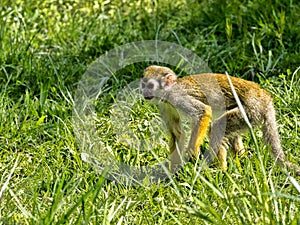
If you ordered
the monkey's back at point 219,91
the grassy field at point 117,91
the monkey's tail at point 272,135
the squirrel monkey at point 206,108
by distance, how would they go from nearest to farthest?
the grassy field at point 117,91, the monkey's tail at point 272,135, the squirrel monkey at point 206,108, the monkey's back at point 219,91

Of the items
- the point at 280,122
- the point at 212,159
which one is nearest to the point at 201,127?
the point at 212,159

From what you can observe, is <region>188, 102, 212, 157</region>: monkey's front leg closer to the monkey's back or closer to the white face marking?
the monkey's back

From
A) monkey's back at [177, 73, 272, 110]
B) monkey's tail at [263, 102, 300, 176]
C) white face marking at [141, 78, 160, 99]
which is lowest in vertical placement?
monkey's tail at [263, 102, 300, 176]

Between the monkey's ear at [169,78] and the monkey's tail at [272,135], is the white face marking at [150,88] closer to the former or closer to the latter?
the monkey's ear at [169,78]

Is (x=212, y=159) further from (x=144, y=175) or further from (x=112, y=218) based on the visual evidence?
(x=112, y=218)

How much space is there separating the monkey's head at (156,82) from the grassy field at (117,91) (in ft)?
1.82

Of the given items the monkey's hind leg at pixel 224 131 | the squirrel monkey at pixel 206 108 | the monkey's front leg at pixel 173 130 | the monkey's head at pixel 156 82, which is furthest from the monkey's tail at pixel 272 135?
the monkey's head at pixel 156 82

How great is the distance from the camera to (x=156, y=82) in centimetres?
491

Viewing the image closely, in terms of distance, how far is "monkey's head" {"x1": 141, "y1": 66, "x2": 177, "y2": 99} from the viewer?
16.0 feet

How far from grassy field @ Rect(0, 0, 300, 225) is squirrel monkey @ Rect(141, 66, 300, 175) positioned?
0.55 ft

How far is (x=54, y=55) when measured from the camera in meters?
6.86

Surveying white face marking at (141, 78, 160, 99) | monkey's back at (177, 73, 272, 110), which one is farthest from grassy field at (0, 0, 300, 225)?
white face marking at (141, 78, 160, 99)

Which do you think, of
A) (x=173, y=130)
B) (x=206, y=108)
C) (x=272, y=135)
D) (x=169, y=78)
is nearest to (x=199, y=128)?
(x=206, y=108)

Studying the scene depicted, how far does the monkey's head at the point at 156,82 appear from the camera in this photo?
16.0 feet
